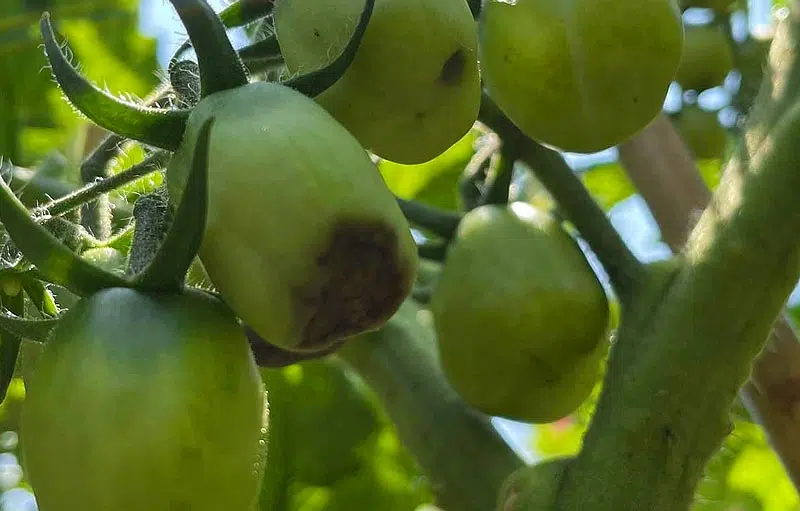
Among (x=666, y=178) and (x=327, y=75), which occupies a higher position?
(x=327, y=75)

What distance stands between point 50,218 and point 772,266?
34 centimetres

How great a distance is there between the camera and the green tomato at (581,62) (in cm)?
53

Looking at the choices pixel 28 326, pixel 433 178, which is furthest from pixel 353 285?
pixel 433 178

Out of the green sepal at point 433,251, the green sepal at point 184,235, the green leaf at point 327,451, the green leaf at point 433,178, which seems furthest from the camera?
the green leaf at point 433,178

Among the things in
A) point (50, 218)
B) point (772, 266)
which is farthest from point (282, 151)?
point (772, 266)

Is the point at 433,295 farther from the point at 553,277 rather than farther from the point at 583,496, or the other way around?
the point at 583,496

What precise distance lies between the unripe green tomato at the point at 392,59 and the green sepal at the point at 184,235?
0.38 feet

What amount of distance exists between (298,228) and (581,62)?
8.7 inches

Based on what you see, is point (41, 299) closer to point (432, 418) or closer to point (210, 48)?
point (210, 48)

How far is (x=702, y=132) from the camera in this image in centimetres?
117

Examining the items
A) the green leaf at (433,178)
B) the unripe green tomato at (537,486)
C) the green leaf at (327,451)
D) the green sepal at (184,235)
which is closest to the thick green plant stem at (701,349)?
the unripe green tomato at (537,486)

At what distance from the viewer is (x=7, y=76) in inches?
45.8

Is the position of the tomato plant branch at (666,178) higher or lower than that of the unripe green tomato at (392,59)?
lower

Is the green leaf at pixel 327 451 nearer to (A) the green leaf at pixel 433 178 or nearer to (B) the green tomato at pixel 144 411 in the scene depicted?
(A) the green leaf at pixel 433 178
